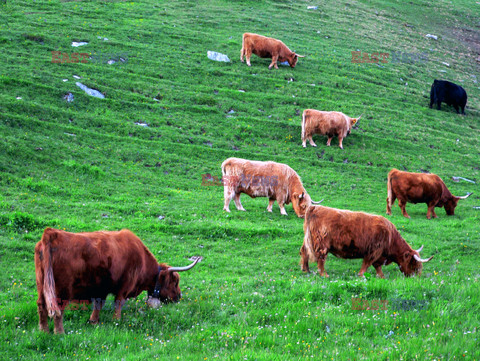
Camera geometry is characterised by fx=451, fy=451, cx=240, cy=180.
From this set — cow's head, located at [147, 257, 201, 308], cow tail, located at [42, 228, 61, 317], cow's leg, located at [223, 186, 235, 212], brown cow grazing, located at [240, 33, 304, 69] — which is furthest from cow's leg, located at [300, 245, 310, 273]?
brown cow grazing, located at [240, 33, 304, 69]

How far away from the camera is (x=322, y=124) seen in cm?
2866

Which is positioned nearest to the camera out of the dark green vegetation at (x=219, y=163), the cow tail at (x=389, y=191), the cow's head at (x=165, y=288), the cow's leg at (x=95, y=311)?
the dark green vegetation at (x=219, y=163)

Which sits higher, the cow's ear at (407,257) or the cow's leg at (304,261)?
the cow's ear at (407,257)

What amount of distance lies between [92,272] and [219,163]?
17.4m

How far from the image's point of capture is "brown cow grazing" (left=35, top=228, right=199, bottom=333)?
772cm

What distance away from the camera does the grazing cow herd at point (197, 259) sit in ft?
25.7

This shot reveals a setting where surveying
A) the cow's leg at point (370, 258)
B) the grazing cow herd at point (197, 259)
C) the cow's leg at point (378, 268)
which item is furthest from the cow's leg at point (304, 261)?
the cow's leg at point (378, 268)

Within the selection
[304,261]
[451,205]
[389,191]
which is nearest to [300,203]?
[389,191]

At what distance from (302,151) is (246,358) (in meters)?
22.0

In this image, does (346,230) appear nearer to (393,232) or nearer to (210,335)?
(393,232)

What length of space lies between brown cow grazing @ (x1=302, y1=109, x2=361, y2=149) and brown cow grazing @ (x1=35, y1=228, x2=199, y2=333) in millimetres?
20096

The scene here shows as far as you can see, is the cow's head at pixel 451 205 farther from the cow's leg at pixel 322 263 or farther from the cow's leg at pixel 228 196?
the cow's leg at pixel 322 263

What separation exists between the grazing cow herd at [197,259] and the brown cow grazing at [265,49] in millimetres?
20654

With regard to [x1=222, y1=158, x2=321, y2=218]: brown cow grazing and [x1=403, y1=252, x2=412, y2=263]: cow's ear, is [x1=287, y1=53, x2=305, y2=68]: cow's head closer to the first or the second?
[x1=222, y1=158, x2=321, y2=218]: brown cow grazing
